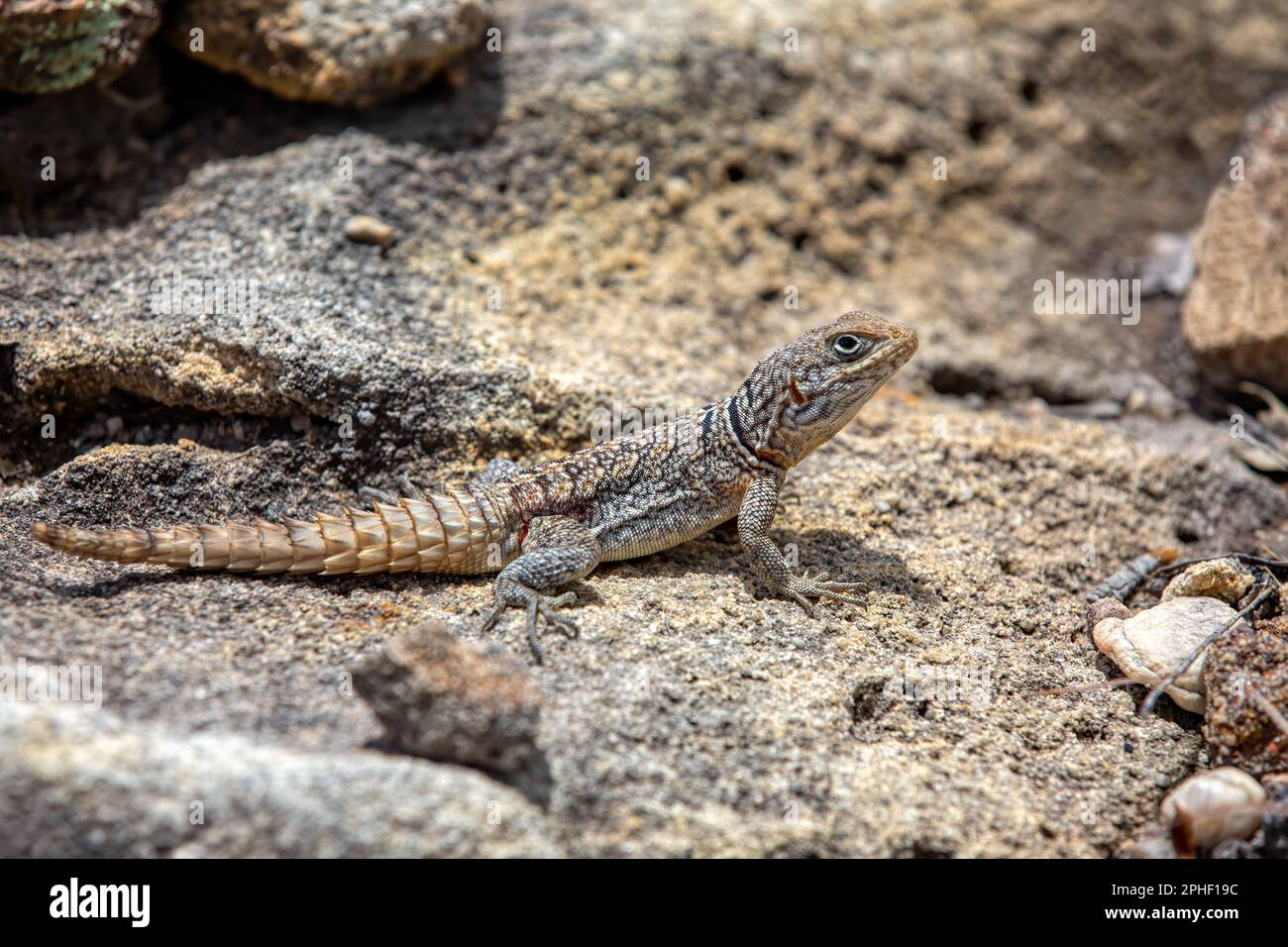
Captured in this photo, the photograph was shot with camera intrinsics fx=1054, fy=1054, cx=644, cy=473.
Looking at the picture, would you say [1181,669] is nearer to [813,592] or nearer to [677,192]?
[813,592]

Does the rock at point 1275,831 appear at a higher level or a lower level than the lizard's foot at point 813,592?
lower

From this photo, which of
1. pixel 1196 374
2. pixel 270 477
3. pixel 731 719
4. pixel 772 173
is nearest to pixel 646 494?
pixel 731 719

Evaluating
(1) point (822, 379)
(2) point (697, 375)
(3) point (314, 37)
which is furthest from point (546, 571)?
(3) point (314, 37)

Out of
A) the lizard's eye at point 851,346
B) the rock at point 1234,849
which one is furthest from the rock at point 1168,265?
the rock at point 1234,849

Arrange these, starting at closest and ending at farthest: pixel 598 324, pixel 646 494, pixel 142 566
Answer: pixel 142 566 < pixel 646 494 < pixel 598 324

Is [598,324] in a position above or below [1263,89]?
below

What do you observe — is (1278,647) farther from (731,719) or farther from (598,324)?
(598,324)

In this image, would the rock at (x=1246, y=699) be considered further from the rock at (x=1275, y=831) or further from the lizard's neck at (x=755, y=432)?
the lizard's neck at (x=755, y=432)
